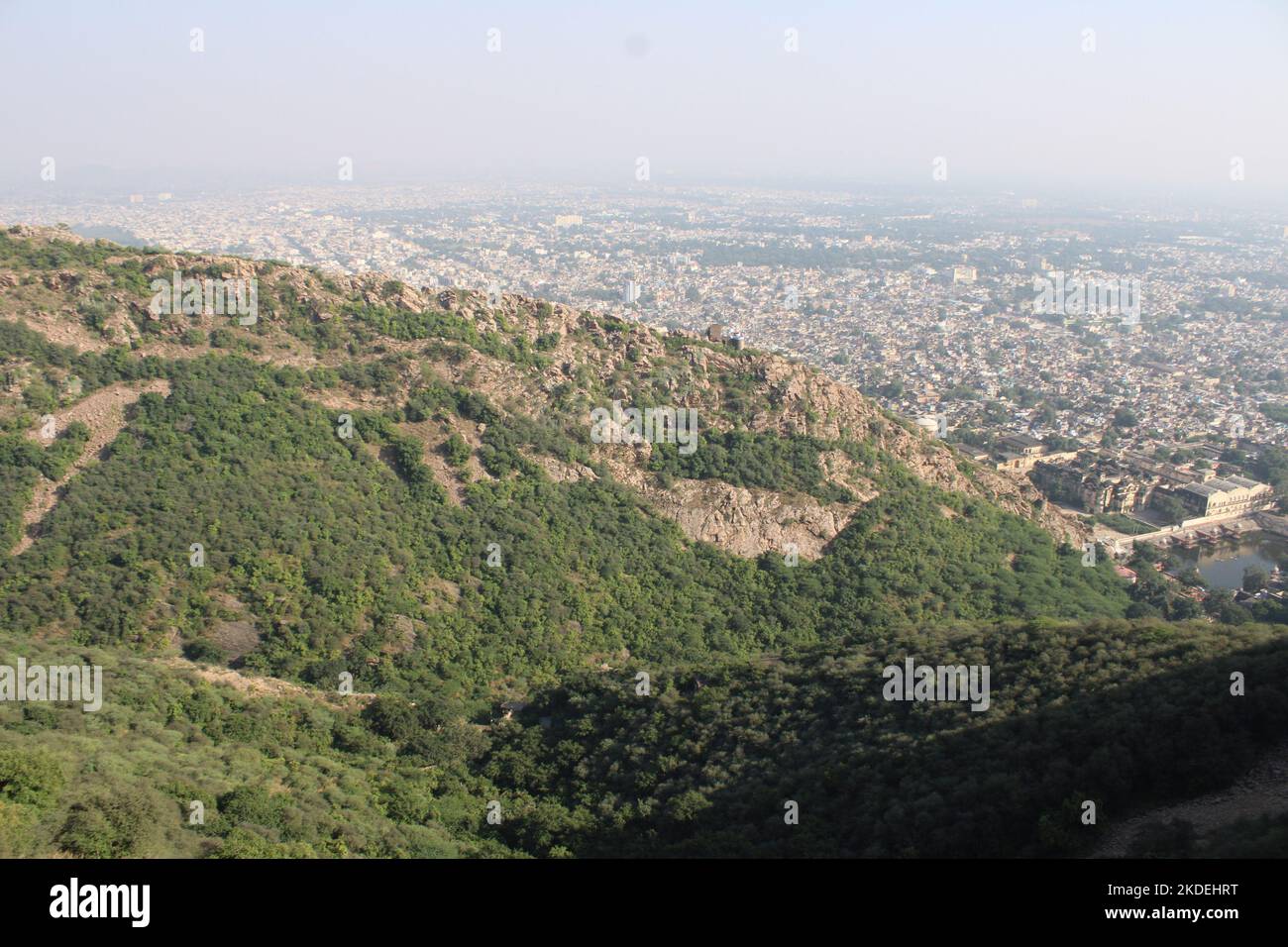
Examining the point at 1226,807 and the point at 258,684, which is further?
the point at 258,684

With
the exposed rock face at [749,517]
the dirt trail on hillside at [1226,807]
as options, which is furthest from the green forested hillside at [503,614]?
the exposed rock face at [749,517]

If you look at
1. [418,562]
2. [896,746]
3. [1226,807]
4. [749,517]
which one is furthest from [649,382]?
[1226,807]

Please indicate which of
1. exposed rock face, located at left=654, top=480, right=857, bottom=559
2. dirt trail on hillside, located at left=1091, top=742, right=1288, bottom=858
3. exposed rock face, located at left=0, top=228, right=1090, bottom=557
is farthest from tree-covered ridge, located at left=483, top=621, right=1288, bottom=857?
exposed rock face, located at left=0, top=228, right=1090, bottom=557

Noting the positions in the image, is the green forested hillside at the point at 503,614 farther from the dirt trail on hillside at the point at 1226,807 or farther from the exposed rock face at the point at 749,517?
the exposed rock face at the point at 749,517

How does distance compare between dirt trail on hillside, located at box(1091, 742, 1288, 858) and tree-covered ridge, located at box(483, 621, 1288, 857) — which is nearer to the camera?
dirt trail on hillside, located at box(1091, 742, 1288, 858)

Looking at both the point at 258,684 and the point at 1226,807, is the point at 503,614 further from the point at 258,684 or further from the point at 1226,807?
the point at 1226,807

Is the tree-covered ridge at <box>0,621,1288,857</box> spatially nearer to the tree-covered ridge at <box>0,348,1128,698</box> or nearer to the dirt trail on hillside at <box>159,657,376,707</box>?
the dirt trail on hillside at <box>159,657,376,707</box>
